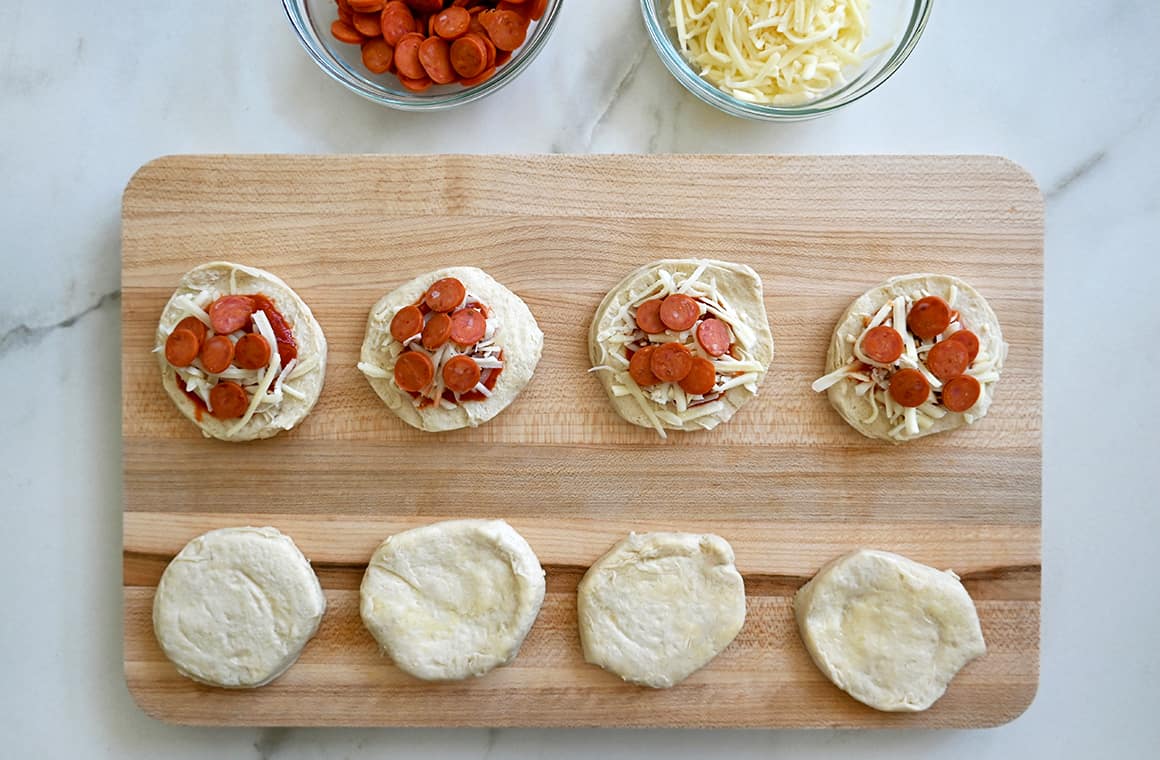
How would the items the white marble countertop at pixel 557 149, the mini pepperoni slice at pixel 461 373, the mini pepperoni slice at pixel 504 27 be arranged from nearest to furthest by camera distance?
the mini pepperoni slice at pixel 461 373
the mini pepperoni slice at pixel 504 27
the white marble countertop at pixel 557 149

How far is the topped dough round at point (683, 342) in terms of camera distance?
8.64 ft

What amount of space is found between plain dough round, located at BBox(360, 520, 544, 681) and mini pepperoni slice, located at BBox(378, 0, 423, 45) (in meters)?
1.56

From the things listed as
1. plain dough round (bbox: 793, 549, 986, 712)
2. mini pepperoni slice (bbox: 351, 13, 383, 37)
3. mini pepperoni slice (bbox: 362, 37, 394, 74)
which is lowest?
plain dough round (bbox: 793, 549, 986, 712)

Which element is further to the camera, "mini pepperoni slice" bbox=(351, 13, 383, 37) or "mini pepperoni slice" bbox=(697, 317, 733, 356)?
"mini pepperoni slice" bbox=(351, 13, 383, 37)

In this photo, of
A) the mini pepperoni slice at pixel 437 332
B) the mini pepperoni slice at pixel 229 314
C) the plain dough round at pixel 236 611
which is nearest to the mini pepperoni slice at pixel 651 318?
the mini pepperoni slice at pixel 437 332

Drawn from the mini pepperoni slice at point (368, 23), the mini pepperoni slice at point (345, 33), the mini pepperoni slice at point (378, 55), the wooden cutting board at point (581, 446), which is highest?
the mini pepperoni slice at point (368, 23)

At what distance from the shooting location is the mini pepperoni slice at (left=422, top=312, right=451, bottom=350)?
261 cm

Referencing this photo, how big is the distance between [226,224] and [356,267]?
440 millimetres

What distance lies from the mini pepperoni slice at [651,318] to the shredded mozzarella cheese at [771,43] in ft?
2.38

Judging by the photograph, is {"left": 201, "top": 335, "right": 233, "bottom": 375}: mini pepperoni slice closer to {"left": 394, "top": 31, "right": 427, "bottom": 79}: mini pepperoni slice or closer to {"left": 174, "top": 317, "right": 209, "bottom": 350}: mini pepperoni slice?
{"left": 174, "top": 317, "right": 209, "bottom": 350}: mini pepperoni slice

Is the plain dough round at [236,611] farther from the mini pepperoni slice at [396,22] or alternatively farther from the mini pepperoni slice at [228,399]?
the mini pepperoni slice at [396,22]

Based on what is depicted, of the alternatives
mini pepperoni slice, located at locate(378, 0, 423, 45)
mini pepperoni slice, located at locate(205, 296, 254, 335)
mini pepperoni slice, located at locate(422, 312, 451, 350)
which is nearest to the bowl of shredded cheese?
mini pepperoni slice, located at locate(378, 0, 423, 45)
